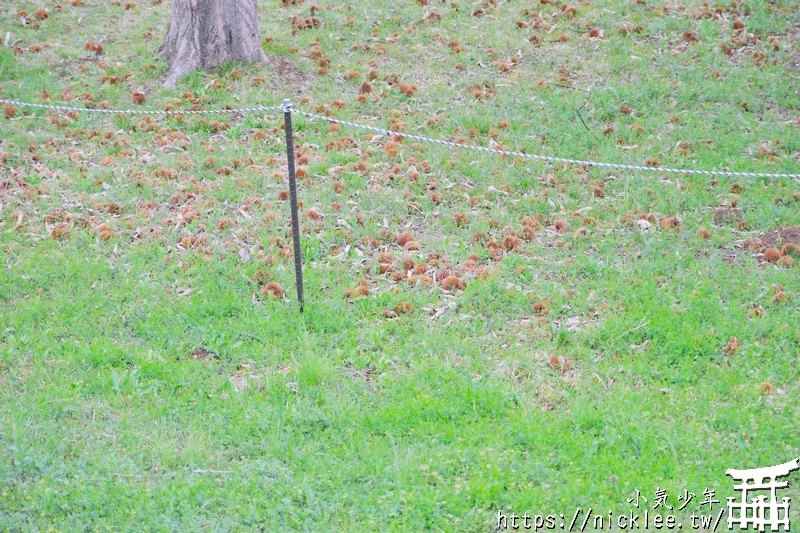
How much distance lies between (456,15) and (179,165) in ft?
14.3

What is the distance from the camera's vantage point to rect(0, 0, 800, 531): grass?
4664 mm

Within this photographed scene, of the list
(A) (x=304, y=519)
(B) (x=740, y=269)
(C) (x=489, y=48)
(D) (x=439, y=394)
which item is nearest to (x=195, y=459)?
(A) (x=304, y=519)

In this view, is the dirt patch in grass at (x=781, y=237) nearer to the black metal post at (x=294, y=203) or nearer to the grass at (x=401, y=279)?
the grass at (x=401, y=279)

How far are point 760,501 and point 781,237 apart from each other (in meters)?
2.93

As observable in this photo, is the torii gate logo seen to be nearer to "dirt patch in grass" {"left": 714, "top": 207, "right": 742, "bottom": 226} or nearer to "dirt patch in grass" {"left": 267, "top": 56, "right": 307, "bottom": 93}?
"dirt patch in grass" {"left": 714, "top": 207, "right": 742, "bottom": 226}

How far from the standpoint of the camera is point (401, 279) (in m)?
6.43

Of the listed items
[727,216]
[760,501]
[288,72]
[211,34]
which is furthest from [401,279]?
[211,34]

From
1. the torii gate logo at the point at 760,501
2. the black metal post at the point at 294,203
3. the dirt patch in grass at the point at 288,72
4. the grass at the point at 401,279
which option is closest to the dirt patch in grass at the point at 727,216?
the grass at the point at 401,279

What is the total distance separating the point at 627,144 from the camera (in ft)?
26.3

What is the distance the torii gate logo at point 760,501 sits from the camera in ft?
14.0

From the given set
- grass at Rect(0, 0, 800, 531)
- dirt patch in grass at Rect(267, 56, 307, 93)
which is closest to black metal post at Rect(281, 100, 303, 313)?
grass at Rect(0, 0, 800, 531)

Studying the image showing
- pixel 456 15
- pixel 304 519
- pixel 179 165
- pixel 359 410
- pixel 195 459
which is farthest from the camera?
pixel 456 15

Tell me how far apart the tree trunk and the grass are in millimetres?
201

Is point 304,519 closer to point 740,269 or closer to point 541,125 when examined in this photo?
point 740,269
